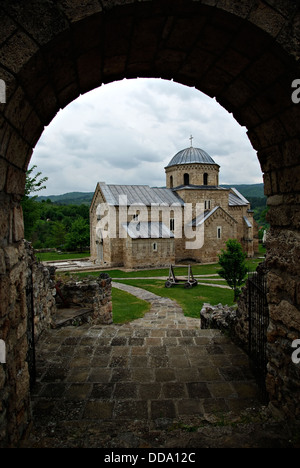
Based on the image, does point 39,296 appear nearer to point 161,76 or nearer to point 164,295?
point 161,76

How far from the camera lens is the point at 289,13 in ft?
8.16

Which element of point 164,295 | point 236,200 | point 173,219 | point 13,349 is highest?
point 236,200

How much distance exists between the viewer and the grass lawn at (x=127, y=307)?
39.0 feet

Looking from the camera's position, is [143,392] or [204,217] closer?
[143,392]

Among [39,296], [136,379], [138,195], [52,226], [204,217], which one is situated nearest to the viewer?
[136,379]

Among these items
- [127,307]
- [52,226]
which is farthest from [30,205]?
[52,226]

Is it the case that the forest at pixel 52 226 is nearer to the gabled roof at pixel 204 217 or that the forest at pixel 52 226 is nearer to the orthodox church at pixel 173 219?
the orthodox church at pixel 173 219

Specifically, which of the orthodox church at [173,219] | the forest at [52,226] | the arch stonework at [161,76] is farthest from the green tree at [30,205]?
the arch stonework at [161,76]

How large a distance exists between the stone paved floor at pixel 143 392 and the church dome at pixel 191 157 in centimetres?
2839

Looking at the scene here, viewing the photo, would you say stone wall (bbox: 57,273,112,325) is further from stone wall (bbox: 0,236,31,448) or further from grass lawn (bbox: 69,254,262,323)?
stone wall (bbox: 0,236,31,448)

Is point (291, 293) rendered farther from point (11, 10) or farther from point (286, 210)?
point (11, 10)

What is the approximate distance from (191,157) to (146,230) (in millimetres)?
10619

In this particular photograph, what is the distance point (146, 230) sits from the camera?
27.6 metres

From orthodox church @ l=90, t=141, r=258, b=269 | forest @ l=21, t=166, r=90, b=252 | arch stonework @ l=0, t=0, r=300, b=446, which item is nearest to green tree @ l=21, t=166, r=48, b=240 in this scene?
forest @ l=21, t=166, r=90, b=252
